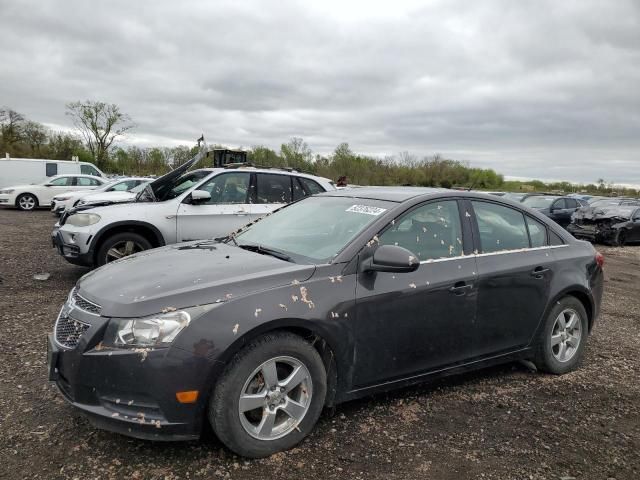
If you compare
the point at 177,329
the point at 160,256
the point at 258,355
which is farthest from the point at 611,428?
the point at 160,256

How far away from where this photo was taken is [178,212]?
7.18 m

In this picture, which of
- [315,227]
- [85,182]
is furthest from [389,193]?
[85,182]

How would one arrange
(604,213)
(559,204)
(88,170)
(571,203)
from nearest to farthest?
(604,213)
(559,204)
(571,203)
(88,170)

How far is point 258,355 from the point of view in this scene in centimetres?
280

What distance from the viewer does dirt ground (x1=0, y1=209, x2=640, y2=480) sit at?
282 centimetres

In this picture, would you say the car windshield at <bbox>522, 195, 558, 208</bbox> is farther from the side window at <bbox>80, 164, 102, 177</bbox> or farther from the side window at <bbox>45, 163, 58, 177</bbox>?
the side window at <bbox>45, 163, 58, 177</bbox>

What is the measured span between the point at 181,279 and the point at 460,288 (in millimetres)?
1919

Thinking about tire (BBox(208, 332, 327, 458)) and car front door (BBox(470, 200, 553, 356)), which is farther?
car front door (BBox(470, 200, 553, 356))

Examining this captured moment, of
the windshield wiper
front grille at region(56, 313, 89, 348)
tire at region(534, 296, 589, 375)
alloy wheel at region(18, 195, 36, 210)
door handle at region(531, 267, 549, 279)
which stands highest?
the windshield wiper

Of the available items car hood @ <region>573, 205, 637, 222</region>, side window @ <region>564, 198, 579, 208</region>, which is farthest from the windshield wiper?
side window @ <region>564, 198, 579, 208</region>

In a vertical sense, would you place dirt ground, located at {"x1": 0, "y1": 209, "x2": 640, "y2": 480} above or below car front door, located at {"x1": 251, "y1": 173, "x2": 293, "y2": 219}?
below

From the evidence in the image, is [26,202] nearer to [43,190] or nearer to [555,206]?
[43,190]

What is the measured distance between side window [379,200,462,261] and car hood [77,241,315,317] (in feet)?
2.44

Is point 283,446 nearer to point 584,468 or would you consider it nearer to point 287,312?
point 287,312
